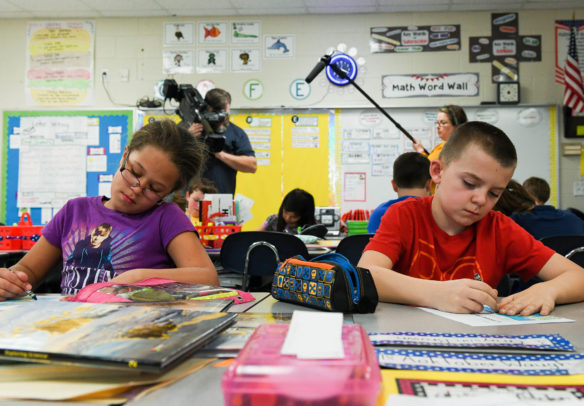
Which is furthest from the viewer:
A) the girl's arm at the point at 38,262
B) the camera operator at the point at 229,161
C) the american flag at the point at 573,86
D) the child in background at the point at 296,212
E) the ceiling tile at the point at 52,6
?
the ceiling tile at the point at 52,6

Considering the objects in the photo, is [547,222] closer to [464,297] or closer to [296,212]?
[296,212]

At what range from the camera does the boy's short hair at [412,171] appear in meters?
2.27

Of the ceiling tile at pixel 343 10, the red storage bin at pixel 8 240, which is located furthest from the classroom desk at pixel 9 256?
the ceiling tile at pixel 343 10

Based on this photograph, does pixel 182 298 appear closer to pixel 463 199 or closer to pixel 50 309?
pixel 50 309

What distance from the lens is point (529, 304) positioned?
86cm

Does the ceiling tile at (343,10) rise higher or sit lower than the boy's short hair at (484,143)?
higher

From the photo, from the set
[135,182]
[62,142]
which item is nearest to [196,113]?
[135,182]

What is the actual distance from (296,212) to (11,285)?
2.40 m

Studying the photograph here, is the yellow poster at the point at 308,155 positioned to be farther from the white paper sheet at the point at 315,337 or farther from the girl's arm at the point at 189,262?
the white paper sheet at the point at 315,337

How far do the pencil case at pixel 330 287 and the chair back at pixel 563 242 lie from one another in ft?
5.06

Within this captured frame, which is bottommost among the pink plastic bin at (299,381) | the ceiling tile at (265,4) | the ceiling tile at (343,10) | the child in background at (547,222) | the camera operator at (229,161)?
the pink plastic bin at (299,381)

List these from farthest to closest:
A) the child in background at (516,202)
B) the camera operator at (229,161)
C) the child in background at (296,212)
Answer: the child in background at (296,212), the camera operator at (229,161), the child in background at (516,202)

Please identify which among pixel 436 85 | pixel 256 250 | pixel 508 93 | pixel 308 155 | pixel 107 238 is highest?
pixel 436 85

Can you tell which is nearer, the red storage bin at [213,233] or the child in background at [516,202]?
the red storage bin at [213,233]
